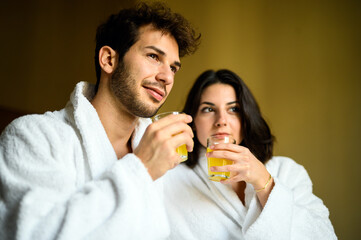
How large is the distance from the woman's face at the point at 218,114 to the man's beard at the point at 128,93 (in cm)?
55

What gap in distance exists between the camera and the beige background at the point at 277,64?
230 centimetres

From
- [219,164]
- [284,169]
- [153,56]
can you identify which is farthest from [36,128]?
[284,169]

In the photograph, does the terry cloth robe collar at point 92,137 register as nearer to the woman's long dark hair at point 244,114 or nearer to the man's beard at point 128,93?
the man's beard at point 128,93

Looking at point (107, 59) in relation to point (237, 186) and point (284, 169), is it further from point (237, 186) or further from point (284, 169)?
point (284, 169)

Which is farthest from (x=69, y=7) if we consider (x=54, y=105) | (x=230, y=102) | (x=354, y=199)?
(x=354, y=199)

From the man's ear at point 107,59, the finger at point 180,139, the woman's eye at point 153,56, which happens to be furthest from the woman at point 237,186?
the man's ear at point 107,59

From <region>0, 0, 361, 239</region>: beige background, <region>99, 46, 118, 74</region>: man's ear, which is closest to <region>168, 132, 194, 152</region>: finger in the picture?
<region>99, 46, 118, 74</region>: man's ear

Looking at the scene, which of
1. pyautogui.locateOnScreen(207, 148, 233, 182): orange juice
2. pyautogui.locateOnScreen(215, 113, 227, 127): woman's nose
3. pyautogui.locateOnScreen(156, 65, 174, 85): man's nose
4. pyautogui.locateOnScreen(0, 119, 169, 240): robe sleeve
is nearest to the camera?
pyautogui.locateOnScreen(0, 119, 169, 240): robe sleeve

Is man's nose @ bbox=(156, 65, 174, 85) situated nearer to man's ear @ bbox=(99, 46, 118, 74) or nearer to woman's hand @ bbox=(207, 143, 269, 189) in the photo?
man's ear @ bbox=(99, 46, 118, 74)

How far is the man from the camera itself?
795mm

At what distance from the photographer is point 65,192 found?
896mm

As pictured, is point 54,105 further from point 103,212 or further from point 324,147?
point 324,147

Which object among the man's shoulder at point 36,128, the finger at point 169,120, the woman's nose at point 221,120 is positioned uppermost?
the finger at point 169,120

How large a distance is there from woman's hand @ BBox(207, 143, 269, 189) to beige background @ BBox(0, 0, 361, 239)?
1.41 metres
